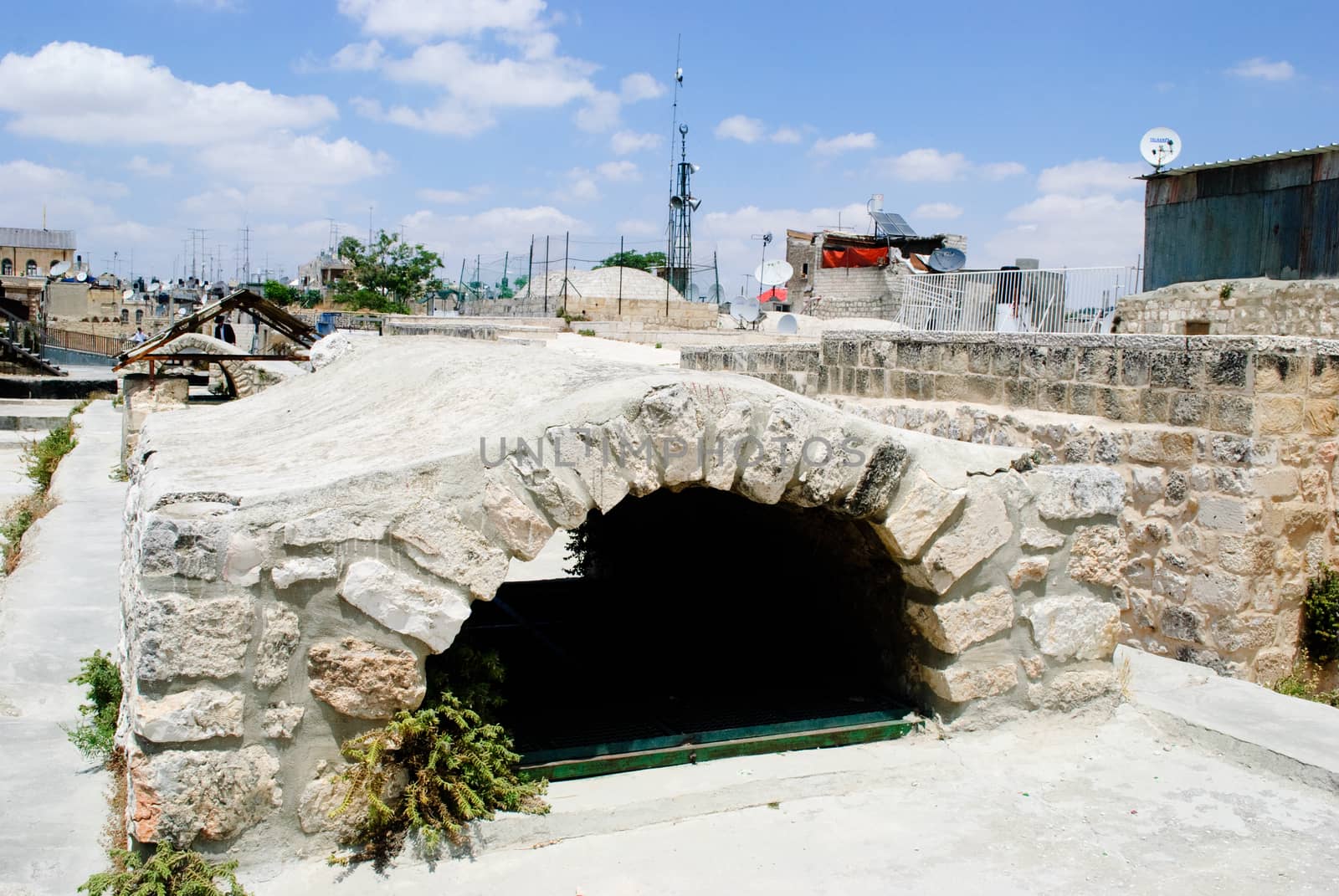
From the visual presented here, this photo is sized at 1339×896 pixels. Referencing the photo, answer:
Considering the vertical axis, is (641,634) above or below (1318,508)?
below

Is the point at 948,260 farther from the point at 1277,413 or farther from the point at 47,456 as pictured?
the point at 47,456

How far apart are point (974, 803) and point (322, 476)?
2.53m

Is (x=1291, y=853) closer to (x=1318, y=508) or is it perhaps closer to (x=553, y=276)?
(x=1318, y=508)

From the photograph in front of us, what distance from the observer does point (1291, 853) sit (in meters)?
3.59

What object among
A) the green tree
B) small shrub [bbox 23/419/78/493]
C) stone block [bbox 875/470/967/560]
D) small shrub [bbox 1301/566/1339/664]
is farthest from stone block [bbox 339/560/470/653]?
the green tree

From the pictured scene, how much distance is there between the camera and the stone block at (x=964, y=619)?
14.0 ft

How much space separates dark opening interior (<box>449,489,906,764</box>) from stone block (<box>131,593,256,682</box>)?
845 mm

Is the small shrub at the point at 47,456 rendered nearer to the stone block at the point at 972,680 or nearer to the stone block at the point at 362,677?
the stone block at the point at 362,677

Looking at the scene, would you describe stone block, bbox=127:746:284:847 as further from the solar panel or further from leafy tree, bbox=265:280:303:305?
leafy tree, bbox=265:280:303:305

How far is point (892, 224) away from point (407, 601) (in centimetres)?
2391

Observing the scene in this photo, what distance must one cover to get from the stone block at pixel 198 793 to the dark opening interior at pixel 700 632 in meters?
0.83

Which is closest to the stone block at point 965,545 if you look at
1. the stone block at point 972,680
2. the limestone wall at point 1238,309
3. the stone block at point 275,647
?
the stone block at point 972,680

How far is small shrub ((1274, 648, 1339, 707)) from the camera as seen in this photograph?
6.19 m

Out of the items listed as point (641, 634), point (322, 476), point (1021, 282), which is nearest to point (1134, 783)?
point (641, 634)
